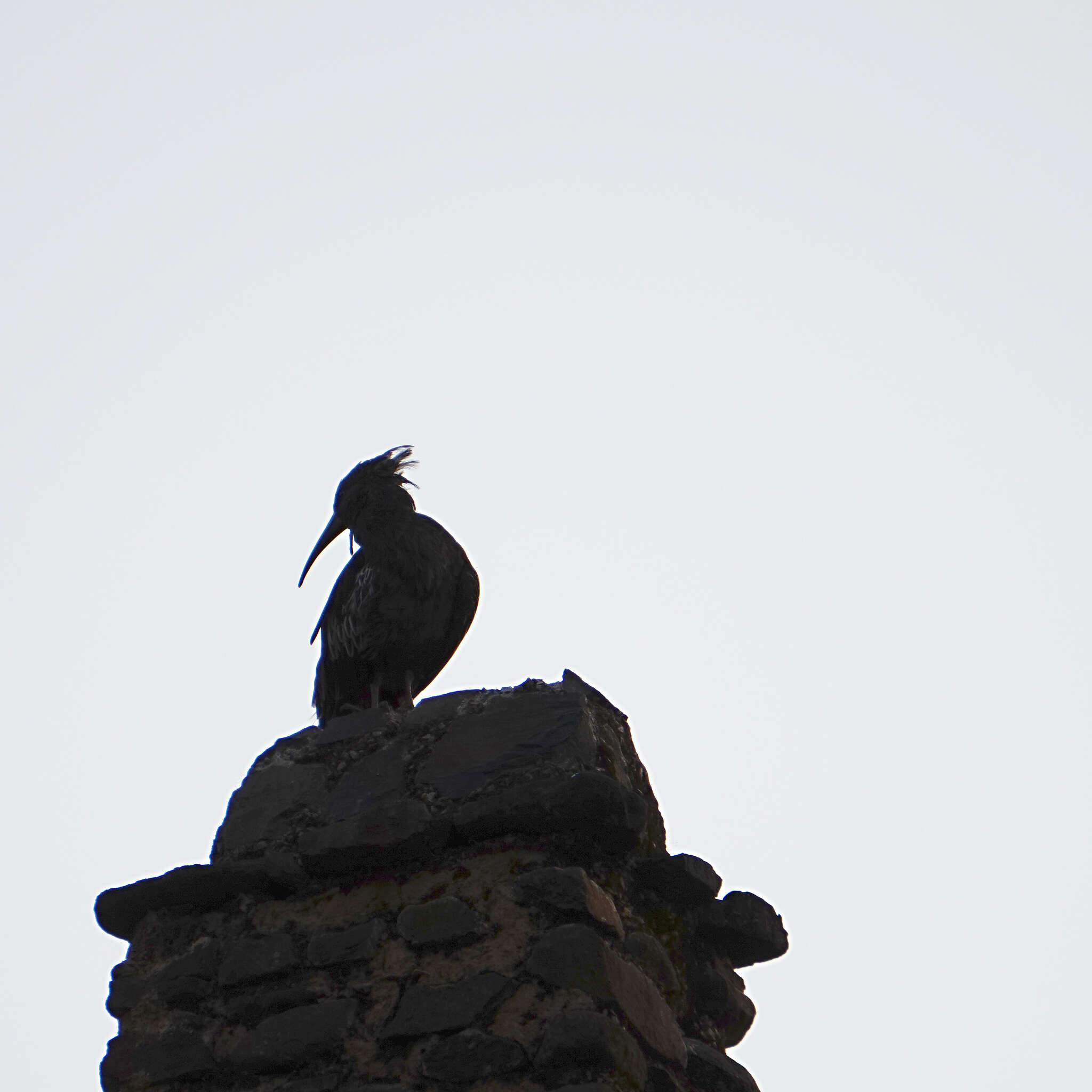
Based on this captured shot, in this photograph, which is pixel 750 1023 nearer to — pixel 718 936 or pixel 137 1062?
pixel 718 936

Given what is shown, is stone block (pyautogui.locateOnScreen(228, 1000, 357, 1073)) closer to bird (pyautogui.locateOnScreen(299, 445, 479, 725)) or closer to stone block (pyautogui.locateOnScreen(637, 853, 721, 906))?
stone block (pyautogui.locateOnScreen(637, 853, 721, 906))

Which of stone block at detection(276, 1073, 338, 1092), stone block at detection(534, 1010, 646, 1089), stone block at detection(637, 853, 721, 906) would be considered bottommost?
stone block at detection(276, 1073, 338, 1092)

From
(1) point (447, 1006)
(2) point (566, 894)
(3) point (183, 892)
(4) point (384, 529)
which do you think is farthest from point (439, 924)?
(4) point (384, 529)

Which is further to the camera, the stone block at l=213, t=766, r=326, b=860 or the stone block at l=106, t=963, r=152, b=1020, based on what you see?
the stone block at l=213, t=766, r=326, b=860

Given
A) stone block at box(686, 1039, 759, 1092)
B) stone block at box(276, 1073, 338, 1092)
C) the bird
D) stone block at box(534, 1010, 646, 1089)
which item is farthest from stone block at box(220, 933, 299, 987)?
the bird

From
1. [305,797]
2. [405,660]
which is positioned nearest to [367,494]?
[405,660]

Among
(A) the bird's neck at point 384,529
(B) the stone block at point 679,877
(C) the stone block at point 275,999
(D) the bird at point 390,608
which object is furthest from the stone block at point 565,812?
(A) the bird's neck at point 384,529

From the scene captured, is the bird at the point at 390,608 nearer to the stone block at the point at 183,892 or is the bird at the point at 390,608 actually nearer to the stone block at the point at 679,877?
the stone block at the point at 183,892

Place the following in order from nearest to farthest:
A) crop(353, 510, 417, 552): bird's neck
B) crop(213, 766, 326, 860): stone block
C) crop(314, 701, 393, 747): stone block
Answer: crop(213, 766, 326, 860): stone block
crop(314, 701, 393, 747): stone block
crop(353, 510, 417, 552): bird's neck

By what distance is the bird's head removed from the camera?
5.08m

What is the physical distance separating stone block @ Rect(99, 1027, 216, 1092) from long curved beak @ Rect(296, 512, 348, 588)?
7.42 feet

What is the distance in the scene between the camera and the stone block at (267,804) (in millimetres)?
3553

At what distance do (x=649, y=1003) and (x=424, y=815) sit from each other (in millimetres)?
725

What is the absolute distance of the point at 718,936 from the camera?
3.55 meters
